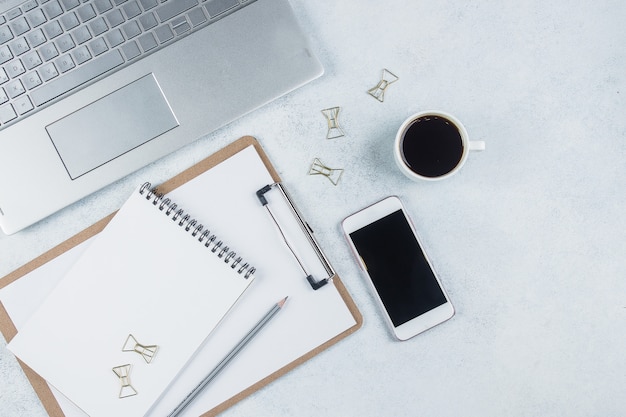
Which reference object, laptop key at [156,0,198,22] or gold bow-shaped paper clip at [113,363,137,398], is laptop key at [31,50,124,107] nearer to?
laptop key at [156,0,198,22]

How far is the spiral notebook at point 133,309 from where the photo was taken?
0.63 m

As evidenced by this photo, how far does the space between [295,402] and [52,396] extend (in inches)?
12.4

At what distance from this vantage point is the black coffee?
598 mm

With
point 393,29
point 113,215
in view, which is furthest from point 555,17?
point 113,215

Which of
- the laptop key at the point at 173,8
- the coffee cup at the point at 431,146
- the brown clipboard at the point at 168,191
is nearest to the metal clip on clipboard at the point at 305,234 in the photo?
the brown clipboard at the point at 168,191

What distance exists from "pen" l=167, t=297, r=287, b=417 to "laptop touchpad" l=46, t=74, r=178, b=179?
0.88 feet

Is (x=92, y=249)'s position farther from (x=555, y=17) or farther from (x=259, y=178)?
(x=555, y=17)

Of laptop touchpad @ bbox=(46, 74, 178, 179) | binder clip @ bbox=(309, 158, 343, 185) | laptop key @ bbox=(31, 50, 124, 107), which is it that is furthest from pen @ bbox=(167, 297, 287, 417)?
laptop key @ bbox=(31, 50, 124, 107)

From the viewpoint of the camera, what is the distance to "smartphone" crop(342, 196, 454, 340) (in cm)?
64

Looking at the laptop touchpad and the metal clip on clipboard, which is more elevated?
the laptop touchpad

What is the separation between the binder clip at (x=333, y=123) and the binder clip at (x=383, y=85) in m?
0.05

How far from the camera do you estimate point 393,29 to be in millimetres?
657

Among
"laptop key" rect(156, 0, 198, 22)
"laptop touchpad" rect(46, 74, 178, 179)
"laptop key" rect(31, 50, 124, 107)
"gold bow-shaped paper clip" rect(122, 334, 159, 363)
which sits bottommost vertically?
"gold bow-shaped paper clip" rect(122, 334, 159, 363)

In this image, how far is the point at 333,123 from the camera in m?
0.65
